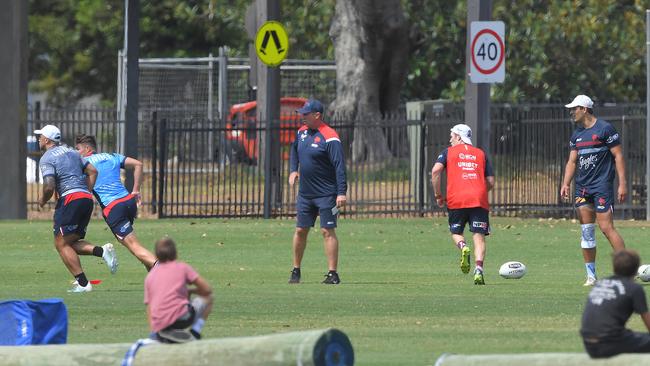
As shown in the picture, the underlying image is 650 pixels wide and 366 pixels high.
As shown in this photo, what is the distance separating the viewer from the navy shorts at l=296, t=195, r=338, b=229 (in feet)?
54.0

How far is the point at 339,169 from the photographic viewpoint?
1638cm

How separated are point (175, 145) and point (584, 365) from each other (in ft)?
66.9

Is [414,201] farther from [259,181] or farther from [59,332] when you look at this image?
[59,332]

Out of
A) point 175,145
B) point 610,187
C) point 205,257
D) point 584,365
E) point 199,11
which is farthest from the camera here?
point 199,11

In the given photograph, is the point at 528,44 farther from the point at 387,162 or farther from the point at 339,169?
the point at 339,169

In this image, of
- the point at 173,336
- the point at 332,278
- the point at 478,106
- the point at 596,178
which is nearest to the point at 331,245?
the point at 332,278

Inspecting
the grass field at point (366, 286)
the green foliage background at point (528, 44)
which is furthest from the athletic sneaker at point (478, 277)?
the green foliage background at point (528, 44)

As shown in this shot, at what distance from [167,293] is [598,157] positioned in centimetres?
695

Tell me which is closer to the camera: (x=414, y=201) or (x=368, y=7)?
(x=414, y=201)

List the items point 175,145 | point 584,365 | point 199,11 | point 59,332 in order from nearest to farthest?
point 584,365 < point 59,332 < point 175,145 < point 199,11

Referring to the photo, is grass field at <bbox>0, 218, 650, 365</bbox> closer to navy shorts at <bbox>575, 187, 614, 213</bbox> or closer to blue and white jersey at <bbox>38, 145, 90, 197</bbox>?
navy shorts at <bbox>575, 187, 614, 213</bbox>

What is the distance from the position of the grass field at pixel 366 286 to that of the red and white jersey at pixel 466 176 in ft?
2.75

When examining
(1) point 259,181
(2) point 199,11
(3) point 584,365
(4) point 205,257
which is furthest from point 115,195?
(2) point 199,11

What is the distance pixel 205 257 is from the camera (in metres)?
20.2
